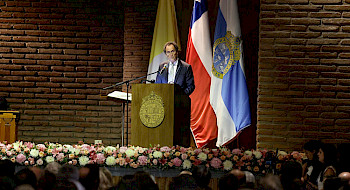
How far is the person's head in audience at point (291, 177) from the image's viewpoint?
228 centimetres

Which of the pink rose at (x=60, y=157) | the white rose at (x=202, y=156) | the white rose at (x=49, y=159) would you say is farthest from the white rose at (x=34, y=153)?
the white rose at (x=202, y=156)

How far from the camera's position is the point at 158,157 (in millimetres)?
4203

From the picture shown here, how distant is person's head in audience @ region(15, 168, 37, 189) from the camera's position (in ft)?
7.49

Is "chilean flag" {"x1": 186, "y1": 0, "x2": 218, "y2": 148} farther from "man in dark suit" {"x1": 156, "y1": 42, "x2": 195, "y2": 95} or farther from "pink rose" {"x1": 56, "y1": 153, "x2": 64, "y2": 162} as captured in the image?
"pink rose" {"x1": 56, "y1": 153, "x2": 64, "y2": 162}

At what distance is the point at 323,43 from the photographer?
16.3 ft

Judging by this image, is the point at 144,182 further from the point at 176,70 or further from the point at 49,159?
the point at 176,70

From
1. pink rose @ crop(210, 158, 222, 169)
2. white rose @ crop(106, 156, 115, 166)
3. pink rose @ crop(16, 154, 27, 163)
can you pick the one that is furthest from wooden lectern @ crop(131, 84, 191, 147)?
pink rose @ crop(16, 154, 27, 163)

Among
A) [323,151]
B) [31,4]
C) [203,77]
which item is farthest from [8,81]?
[323,151]

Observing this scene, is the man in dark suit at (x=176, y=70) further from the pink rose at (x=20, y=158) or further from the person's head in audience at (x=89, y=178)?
the person's head in audience at (x=89, y=178)

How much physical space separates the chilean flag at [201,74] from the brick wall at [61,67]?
206cm

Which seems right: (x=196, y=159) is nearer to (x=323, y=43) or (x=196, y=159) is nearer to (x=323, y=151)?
(x=323, y=151)

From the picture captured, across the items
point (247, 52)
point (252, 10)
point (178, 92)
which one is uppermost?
point (252, 10)

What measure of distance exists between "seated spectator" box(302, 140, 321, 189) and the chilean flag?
189cm

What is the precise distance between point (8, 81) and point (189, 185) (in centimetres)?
571
